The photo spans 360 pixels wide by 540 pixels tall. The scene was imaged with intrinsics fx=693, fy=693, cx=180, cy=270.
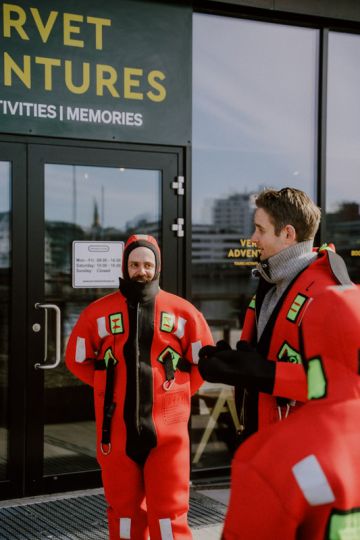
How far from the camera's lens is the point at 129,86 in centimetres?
493

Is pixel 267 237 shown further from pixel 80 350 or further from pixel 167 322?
pixel 80 350

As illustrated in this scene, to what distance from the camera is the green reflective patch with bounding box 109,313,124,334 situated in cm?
338

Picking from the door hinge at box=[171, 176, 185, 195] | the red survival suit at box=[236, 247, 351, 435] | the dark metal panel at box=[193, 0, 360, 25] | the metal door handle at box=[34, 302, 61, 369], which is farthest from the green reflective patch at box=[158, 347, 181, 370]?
the dark metal panel at box=[193, 0, 360, 25]

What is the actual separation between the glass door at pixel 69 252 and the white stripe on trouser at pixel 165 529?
1.75 m

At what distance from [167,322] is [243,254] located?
203 centimetres

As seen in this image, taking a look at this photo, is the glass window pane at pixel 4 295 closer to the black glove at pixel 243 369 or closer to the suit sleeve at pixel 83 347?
the suit sleeve at pixel 83 347

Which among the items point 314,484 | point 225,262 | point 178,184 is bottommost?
point 314,484

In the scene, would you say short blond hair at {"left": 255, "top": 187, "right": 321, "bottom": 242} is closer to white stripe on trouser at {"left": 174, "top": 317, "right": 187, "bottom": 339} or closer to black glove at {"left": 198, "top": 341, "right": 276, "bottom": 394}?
black glove at {"left": 198, "top": 341, "right": 276, "bottom": 394}

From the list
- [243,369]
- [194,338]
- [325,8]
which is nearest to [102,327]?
[194,338]

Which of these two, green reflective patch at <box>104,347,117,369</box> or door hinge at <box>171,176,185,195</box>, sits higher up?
door hinge at <box>171,176,185,195</box>

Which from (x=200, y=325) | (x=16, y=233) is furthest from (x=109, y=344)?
(x=16, y=233)

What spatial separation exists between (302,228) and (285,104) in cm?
326

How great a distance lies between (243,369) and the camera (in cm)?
195

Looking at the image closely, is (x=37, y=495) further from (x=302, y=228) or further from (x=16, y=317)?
(x=302, y=228)
